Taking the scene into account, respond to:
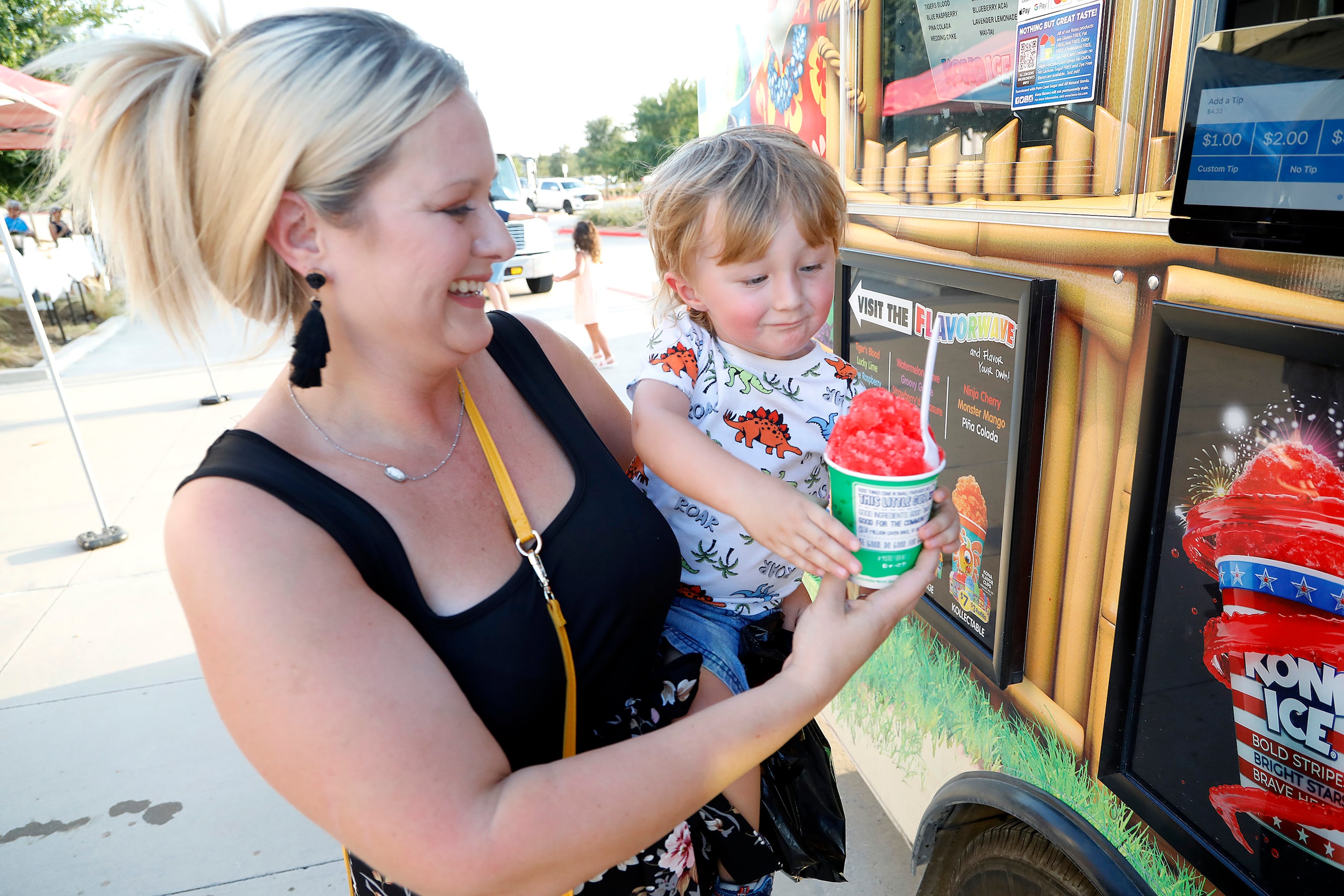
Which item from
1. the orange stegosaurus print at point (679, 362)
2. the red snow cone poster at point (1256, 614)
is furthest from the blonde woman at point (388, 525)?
the red snow cone poster at point (1256, 614)

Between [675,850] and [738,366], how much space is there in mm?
957

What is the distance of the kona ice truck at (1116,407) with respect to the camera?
1175 mm

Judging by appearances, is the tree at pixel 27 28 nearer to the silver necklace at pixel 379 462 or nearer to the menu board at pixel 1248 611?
the silver necklace at pixel 379 462

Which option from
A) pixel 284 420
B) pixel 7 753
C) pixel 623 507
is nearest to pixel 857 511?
pixel 623 507

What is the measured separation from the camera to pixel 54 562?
5.52 m

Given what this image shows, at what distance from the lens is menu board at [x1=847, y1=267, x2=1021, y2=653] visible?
1.93 m

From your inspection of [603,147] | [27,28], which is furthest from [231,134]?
[603,147]

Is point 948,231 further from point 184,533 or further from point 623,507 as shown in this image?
point 184,533

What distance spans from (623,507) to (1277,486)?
1020 millimetres

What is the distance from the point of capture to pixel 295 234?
1240 millimetres

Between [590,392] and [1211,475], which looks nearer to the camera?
[1211,475]

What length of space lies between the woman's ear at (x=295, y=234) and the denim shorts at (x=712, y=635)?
3.07 feet

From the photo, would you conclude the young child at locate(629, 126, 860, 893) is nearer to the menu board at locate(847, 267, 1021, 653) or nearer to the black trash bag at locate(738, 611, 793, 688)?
the black trash bag at locate(738, 611, 793, 688)

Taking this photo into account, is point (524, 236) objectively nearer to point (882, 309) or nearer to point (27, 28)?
point (27, 28)
